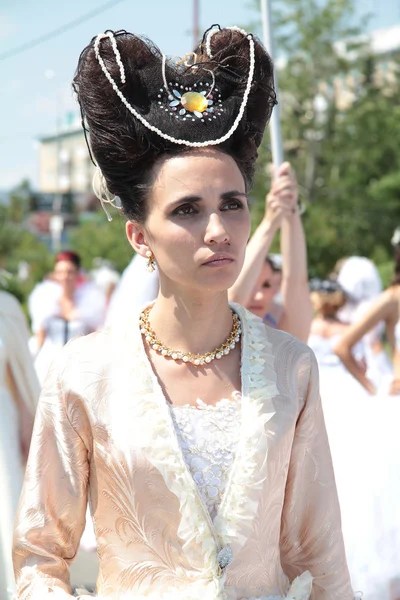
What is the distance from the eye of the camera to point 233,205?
243 centimetres

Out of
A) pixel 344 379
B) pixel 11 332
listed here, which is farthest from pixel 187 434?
pixel 344 379

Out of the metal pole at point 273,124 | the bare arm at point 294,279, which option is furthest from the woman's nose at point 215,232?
the metal pole at point 273,124

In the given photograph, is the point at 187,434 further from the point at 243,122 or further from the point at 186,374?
the point at 243,122

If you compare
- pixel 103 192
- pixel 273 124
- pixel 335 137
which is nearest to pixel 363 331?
pixel 273 124

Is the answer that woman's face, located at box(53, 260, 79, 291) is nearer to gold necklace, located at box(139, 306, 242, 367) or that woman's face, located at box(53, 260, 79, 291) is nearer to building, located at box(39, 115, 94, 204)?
gold necklace, located at box(139, 306, 242, 367)

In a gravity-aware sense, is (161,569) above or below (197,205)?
below

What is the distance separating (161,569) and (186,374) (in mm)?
494

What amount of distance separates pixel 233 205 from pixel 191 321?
0.33 meters

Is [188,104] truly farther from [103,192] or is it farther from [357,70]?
[357,70]

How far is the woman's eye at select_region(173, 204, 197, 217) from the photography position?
7.83 feet

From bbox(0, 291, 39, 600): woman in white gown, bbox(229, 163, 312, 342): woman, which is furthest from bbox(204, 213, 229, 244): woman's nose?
bbox(0, 291, 39, 600): woman in white gown

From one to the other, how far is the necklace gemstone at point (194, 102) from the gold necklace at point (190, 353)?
58 cm

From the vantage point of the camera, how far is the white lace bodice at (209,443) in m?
2.37

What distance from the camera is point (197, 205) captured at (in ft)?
7.80
